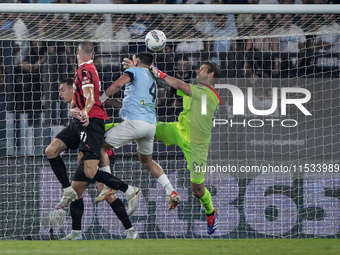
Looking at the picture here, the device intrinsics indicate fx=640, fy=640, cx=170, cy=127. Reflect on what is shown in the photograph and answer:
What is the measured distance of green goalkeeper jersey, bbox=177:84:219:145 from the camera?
6.63m

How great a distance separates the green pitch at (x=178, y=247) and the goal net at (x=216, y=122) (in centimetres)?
142

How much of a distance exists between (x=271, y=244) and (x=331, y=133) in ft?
9.01

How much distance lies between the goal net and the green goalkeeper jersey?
76 centimetres

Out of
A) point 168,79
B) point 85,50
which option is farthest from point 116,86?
point 168,79

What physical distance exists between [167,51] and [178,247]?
355 centimetres

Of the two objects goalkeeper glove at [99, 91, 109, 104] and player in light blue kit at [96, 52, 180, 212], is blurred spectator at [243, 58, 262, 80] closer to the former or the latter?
player in light blue kit at [96, 52, 180, 212]

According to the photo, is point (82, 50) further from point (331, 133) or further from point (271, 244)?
point (331, 133)

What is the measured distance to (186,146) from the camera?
6684 mm

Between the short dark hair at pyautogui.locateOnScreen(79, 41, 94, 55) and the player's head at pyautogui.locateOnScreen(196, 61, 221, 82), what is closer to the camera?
the short dark hair at pyautogui.locateOnScreen(79, 41, 94, 55)

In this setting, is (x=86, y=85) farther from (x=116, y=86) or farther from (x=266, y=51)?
(x=266, y=51)

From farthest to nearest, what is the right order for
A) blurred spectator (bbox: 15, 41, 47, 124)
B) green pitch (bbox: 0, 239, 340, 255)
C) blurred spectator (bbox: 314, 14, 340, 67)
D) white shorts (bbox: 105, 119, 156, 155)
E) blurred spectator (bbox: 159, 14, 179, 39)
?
blurred spectator (bbox: 314, 14, 340, 67) < blurred spectator (bbox: 15, 41, 47, 124) < blurred spectator (bbox: 159, 14, 179, 39) < white shorts (bbox: 105, 119, 156, 155) < green pitch (bbox: 0, 239, 340, 255)

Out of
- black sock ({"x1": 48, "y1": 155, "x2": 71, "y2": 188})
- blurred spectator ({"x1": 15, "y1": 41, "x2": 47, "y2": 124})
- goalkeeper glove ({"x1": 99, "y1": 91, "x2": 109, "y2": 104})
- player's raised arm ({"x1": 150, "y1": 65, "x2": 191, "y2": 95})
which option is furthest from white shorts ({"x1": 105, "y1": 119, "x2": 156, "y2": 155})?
blurred spectator ({"x1": 15, "y1": 41, "x2": 47, "y2": 124})

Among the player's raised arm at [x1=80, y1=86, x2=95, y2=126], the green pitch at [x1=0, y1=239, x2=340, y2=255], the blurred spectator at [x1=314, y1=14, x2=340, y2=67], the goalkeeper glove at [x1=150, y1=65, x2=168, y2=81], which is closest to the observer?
the green pitch at [x1=0, y1=239, x2=340, y2=255]

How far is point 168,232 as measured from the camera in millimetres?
7570
